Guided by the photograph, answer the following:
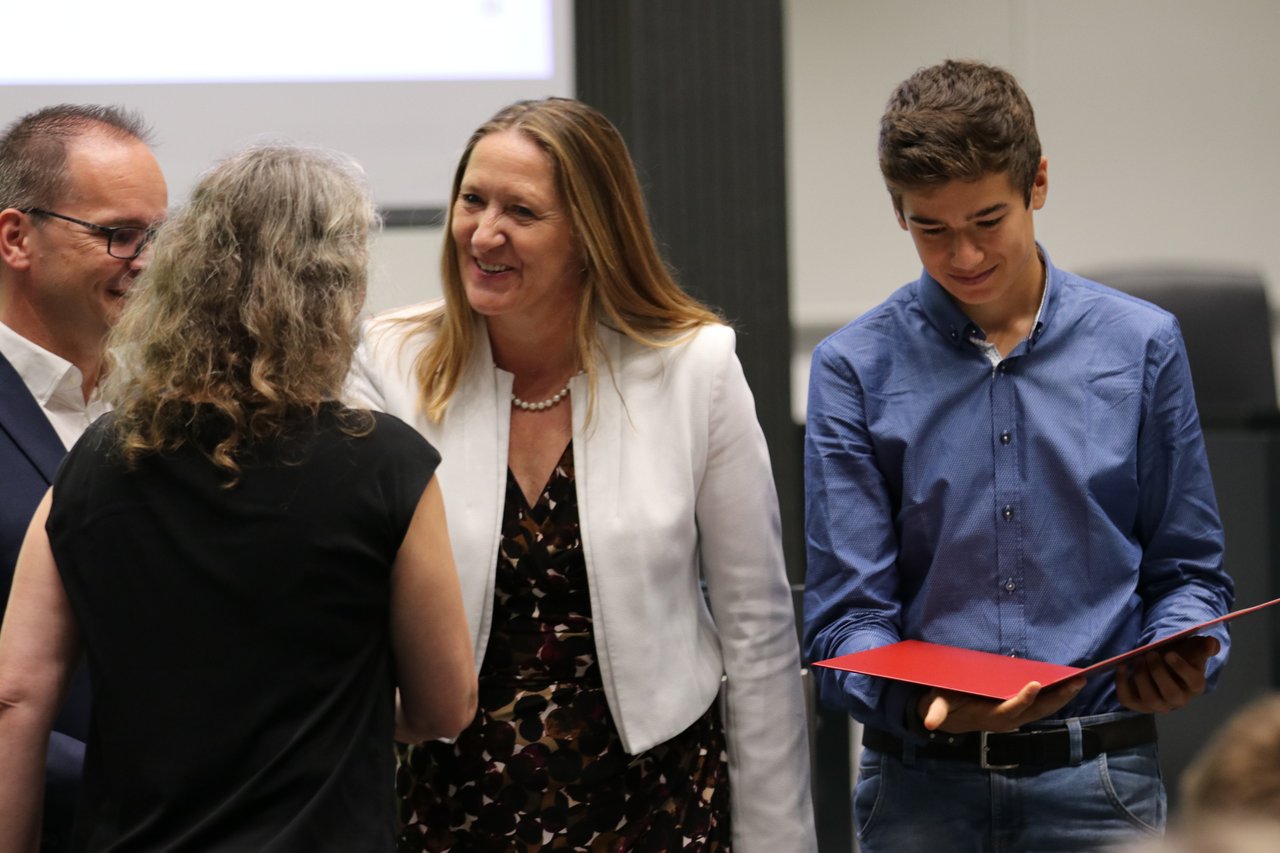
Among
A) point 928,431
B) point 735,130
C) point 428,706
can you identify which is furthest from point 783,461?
point 428,706

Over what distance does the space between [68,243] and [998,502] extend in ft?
3.73

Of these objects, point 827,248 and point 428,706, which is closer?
point 428,706

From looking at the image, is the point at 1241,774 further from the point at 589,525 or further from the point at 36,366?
the point at 36,366

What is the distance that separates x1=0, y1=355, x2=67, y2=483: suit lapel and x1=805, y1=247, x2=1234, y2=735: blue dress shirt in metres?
0.87

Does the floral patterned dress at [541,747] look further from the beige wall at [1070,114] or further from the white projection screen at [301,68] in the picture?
the beige wall at [1070,114]

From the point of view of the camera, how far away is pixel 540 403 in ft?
5.88

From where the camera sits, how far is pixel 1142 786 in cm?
165

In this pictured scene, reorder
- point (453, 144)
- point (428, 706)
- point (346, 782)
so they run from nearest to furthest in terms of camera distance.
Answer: point (346, 782), point (428, 706), point (453, 144)

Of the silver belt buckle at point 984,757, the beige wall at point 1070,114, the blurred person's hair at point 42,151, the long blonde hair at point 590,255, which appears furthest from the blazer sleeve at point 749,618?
the beige wall at point 1070,114

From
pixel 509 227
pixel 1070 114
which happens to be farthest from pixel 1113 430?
pixel 1070 114

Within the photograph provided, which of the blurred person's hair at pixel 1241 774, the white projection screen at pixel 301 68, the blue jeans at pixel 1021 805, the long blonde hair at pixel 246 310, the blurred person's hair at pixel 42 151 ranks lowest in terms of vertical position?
the blue jeans at pixel 1021 805

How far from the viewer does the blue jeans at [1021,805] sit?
1.63m

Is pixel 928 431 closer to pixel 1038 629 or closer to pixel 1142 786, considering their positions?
pixel 1038 629

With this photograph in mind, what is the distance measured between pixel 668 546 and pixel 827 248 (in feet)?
12.8
